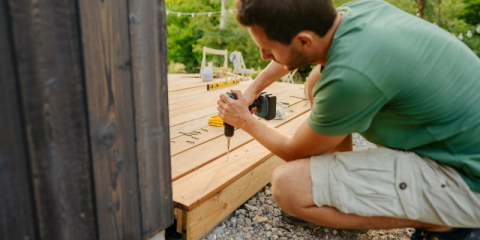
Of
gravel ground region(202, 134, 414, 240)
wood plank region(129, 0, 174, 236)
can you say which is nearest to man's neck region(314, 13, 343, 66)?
wood plank region(129, 0, 174, 236)

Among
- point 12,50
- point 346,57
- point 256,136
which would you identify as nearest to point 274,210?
point 256,136

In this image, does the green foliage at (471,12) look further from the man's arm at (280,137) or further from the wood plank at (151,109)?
the wood plank at (151,109)

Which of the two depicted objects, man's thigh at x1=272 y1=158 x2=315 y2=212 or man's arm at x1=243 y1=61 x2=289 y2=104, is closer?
man's thigh at x1=272 y1=158 x2=315 y2=212

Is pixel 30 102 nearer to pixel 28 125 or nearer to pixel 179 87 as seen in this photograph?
pixel 28 125

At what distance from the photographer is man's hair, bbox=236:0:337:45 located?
1.40 meters

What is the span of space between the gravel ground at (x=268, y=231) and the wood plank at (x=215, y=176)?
9.8 inches

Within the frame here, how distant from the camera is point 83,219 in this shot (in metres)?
1.18

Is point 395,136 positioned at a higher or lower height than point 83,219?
higher

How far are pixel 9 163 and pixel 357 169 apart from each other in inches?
49.7

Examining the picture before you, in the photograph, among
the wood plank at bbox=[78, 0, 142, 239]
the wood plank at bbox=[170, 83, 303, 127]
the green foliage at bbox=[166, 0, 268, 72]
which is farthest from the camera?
the green foliage at bbox=[166, 0, 268, 72]

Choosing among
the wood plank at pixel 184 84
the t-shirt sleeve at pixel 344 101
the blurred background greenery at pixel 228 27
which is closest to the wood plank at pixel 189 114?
the wood plank at pixel 184 84

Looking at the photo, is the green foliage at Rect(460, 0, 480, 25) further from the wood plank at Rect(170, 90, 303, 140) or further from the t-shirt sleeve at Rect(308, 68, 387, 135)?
the t-shirt sleeve at Rect(308, 68, 387, 135)

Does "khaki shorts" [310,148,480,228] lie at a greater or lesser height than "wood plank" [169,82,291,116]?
greater

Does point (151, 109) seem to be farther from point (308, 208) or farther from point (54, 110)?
point (308, 208)
